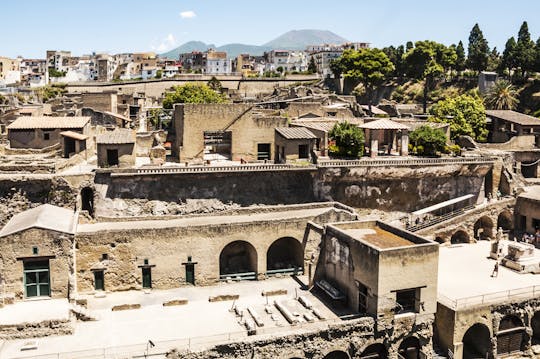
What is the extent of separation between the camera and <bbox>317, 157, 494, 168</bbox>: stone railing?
4062 cm

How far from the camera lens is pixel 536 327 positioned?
32406mm

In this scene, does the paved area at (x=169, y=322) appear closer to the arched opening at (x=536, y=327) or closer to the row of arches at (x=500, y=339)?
the row of arches at (x=500, y=339)

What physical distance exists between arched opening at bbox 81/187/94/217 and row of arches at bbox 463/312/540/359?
951 inches

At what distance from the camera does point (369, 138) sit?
45812 millimetres

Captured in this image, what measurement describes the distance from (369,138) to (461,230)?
417 inches

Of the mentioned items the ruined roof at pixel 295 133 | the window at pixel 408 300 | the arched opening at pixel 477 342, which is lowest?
the arched opening at pixel 477 342

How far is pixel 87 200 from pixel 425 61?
57.4 m

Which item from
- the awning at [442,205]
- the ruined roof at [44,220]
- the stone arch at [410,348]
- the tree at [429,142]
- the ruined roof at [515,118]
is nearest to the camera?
the ruined roof at [44,220]

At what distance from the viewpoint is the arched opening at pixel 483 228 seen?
42594mm

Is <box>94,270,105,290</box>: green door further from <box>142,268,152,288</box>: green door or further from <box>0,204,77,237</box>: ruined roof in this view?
<box>0,204,77,237</box>: ruined roof

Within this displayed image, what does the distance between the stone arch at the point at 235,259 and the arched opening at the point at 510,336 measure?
14.8 meters

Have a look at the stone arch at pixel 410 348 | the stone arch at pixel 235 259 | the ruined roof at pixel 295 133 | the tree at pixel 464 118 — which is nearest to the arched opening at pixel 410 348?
the stone arch at pixel 410 348

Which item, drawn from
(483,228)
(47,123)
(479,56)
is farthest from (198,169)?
(479,56)

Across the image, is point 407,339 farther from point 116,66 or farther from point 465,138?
point 116,66
